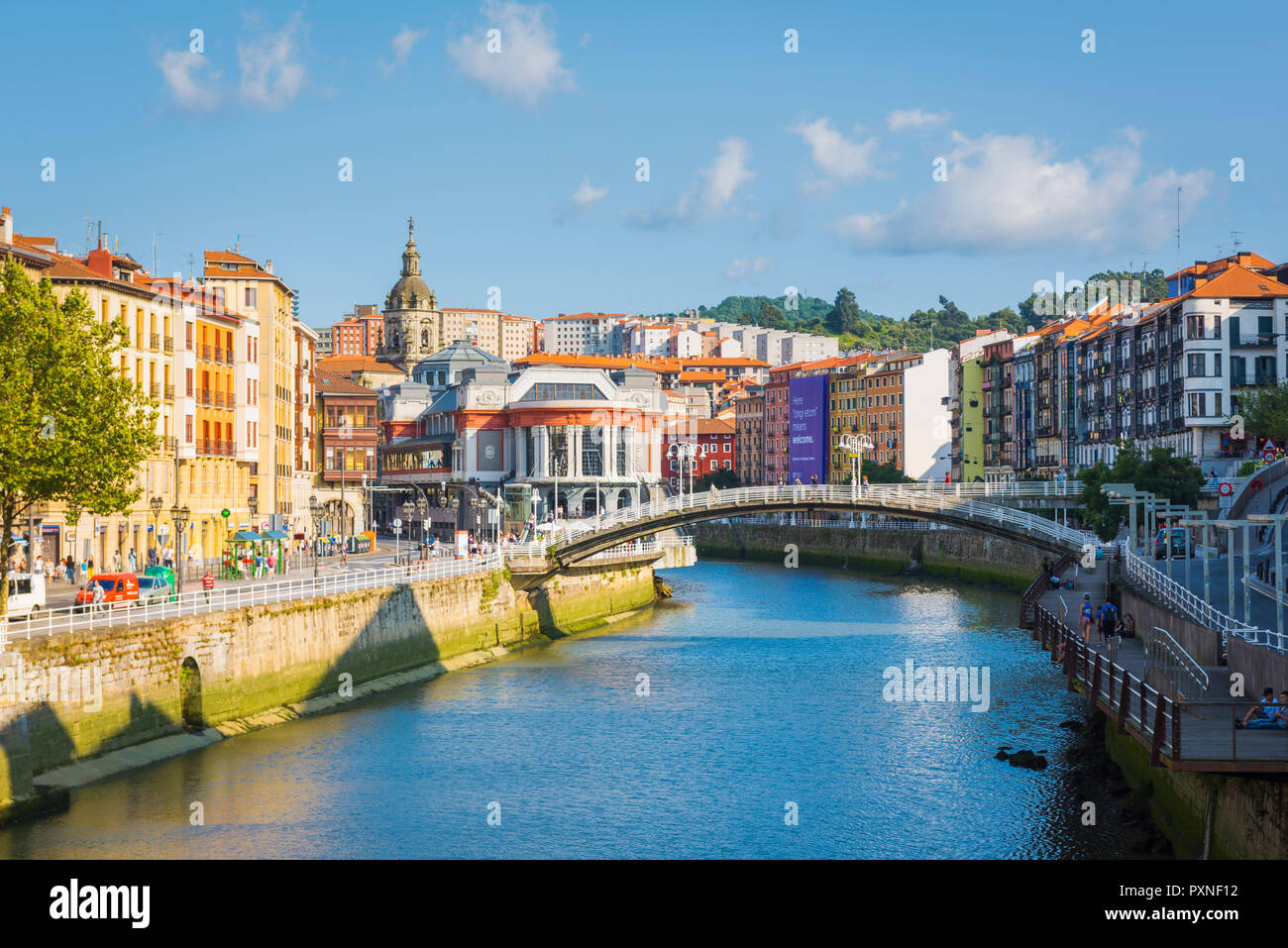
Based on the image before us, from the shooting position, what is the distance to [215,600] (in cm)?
4056

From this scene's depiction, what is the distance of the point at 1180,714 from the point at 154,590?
93.7 feet

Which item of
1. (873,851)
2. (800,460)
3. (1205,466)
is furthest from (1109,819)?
(800,460)

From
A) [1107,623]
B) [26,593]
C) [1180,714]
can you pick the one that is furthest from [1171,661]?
[26,593]

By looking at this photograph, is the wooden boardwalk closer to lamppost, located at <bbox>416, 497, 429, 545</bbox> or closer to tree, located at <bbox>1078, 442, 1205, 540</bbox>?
tree, located at <bbox>1078, 442, 1205, 540</bbox>

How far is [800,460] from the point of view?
158m

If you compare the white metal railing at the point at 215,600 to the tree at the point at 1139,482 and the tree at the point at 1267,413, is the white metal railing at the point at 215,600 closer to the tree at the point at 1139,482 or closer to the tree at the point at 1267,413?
the tree at the point at 1139,482

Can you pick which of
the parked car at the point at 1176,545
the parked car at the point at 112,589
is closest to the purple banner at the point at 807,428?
the parked car at the point at 1176,545

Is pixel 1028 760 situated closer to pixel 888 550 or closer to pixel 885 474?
pixel 888 550

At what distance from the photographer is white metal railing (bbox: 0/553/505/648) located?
108 ft

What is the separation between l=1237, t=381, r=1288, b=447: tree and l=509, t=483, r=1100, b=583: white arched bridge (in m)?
12.9

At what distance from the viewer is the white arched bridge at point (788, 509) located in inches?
2392

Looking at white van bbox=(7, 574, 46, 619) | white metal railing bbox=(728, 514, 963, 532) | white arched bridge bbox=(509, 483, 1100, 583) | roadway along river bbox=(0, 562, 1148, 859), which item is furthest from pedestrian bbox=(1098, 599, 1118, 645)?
white metal railing bbox=(728, 514, 963, 532)
